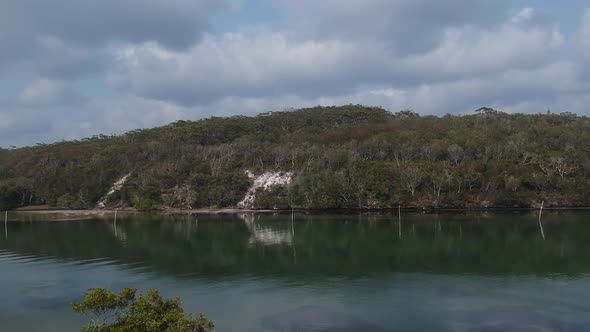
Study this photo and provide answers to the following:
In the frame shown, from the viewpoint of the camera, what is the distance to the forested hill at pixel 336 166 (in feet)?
304

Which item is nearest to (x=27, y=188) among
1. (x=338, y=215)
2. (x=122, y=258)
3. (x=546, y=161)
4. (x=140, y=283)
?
(x=338, y=215)

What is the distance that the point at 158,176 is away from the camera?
109 m

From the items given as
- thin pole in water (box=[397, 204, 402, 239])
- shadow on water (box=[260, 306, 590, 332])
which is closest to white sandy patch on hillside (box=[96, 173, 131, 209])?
thin pole in water (box=[397, 204, 402, 239])

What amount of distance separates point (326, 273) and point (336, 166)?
6366 centimetres

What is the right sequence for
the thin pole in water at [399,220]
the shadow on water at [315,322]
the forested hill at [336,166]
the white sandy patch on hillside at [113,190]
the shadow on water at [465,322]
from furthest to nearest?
the white sandy patch on hillside at [113,190]
the forested hill at [336,166]
the thin pole in water at [399,220]
the shadow on water at [315,322]
the shadow on water at [465,322]

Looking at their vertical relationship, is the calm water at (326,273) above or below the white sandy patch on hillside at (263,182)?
below

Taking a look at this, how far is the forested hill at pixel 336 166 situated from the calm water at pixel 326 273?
20.0m

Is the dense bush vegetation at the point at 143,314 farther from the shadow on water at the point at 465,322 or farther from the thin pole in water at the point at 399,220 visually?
the thin pole in water at the point at 399,220

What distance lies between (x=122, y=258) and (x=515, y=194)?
68.4m

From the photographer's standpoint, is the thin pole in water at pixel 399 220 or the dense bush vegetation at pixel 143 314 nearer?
the dense bush vegetation at pixel 143 314

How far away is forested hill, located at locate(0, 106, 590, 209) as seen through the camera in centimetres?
9256

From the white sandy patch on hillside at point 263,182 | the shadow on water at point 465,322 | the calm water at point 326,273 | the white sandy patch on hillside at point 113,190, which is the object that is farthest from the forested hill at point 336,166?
the shadow on water at point 465,322

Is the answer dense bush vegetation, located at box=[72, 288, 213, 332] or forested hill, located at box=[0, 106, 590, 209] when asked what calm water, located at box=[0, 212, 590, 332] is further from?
forested hill, located at box=[0, 106, 590, 209]

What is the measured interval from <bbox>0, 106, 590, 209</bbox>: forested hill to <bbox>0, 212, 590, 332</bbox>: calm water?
20008 millimetres
